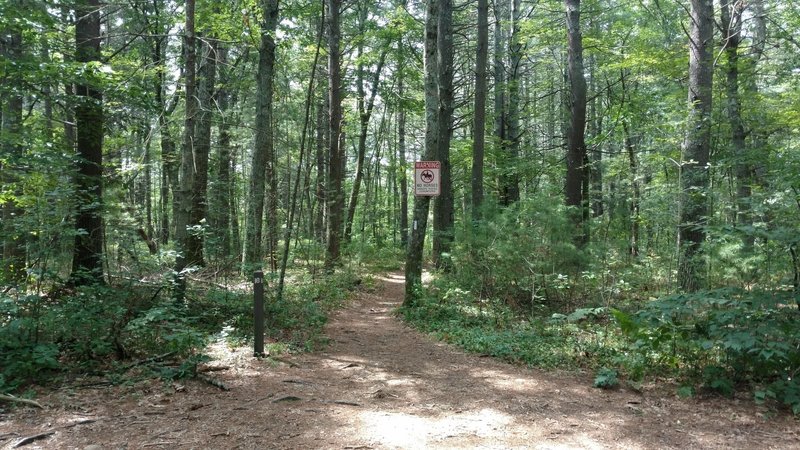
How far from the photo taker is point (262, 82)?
10.3 metres

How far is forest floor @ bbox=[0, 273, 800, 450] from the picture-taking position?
3975mm

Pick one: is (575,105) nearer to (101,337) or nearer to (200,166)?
(200,166)

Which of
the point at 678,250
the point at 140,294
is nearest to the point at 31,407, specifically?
the point at 140,294

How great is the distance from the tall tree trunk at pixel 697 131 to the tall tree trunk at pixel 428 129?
479cm

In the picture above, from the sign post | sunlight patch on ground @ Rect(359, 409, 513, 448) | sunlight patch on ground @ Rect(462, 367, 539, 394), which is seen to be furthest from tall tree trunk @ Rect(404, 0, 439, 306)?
sunlight patch on ground @ Rect(359, 409, 513, 448)

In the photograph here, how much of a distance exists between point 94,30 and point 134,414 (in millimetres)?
8490

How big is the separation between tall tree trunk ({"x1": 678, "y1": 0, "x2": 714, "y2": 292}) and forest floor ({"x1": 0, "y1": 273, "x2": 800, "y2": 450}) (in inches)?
150

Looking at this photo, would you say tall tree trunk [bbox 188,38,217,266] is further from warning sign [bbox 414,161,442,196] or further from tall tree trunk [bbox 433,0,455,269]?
tall tree trunk [bbox 433,0,455,269]

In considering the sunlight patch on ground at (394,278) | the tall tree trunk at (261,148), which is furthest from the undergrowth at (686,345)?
the sunlight patch on ground at (394,278)

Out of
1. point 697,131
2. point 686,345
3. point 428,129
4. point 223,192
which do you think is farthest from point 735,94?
point 223,192

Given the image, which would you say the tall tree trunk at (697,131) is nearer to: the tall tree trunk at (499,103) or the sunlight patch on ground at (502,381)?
the sunlight patch on ground at (502,381)

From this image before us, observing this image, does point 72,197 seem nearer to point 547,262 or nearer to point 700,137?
point 547,262

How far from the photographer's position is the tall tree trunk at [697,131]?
8117 mm

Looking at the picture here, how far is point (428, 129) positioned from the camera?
1025cm
